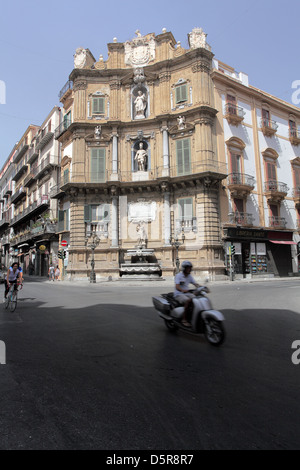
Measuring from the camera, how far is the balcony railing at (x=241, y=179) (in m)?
25.8

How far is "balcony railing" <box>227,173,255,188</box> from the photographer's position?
25.8 m

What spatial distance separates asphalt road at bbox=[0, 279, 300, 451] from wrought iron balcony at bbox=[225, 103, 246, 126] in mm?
23833

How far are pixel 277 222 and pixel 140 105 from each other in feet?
52.8

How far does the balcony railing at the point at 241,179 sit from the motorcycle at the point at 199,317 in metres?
21.3

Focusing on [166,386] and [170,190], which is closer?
[166,386]

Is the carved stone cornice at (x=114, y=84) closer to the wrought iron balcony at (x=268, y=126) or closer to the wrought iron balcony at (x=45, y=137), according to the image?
the wrought iron balcony at (x=45, y=137)

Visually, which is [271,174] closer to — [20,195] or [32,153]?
[32,153]

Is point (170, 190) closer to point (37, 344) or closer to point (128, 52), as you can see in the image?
point (128, 52)

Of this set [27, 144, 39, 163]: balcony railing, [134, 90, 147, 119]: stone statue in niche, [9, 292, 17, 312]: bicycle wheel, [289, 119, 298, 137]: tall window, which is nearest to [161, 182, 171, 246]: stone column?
[134, 90, 147, 119]: stone statue in niche

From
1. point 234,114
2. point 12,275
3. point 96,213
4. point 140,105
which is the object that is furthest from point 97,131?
point 12,275

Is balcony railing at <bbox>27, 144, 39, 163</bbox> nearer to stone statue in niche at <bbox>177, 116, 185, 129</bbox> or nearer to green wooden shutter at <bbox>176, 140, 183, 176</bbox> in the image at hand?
stone statue in niche at <bbox>177, 116, 185, 129</bbox>

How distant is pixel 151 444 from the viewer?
2221 millimetres
